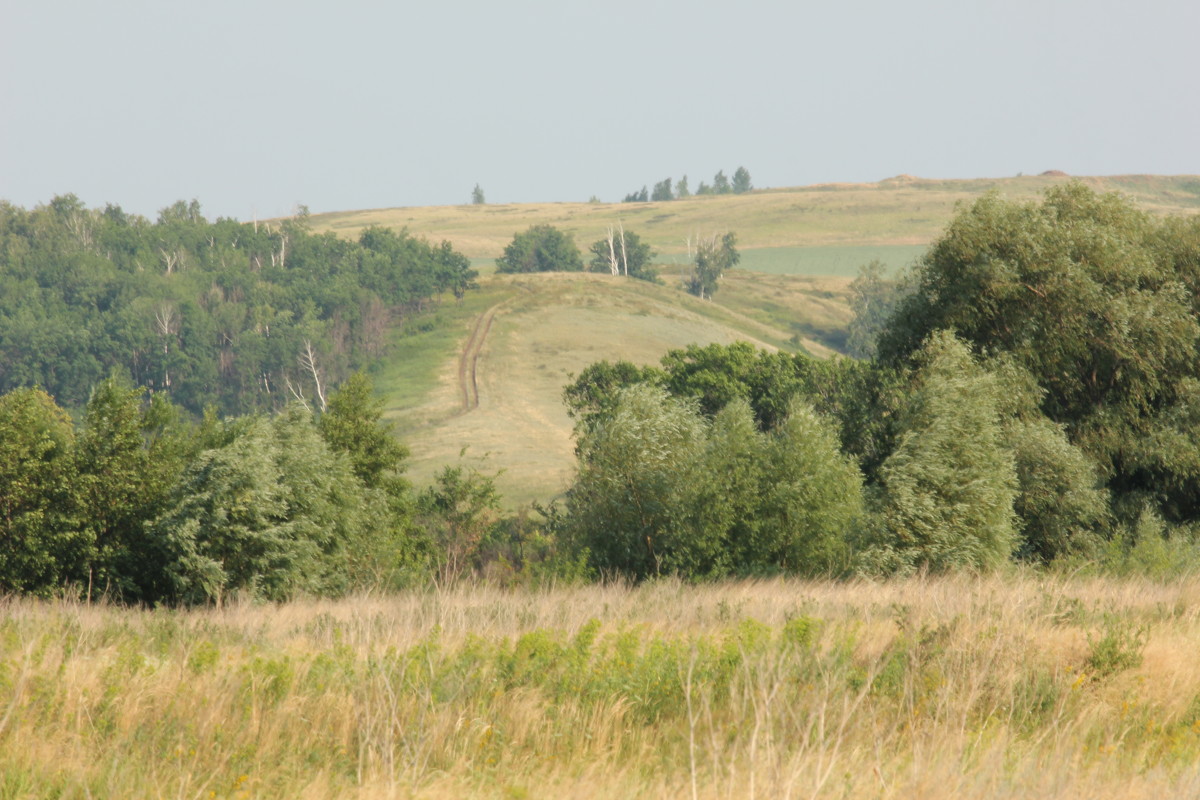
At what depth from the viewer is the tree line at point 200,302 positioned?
509 ft

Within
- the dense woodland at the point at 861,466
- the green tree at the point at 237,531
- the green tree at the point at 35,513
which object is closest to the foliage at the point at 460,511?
the dense woodland at the point at 861,466

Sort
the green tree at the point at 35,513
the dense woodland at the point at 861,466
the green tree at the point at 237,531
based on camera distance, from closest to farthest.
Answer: the green tree at the point at 237,531
the dense woodland at the point at 861,466
the green tree at the point at 35,513

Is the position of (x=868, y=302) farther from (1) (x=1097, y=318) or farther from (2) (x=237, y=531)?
(2) (x=237, y=531)

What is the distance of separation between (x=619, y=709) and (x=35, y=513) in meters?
26.4

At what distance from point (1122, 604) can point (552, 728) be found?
742 centimetres

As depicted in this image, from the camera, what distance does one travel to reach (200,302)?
16925 centimetres

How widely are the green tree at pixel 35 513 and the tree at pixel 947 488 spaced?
71.1ft

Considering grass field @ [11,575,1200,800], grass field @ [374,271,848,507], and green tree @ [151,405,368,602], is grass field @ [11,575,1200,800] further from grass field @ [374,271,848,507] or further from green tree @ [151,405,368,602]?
grass field @ [374,271,848,507]

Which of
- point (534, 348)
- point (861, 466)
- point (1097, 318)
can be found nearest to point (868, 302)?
point (534, 348)

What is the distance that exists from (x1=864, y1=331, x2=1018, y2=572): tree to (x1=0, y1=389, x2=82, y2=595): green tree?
2167 cm

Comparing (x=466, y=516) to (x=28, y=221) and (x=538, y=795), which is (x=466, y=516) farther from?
(x=28, y=221)

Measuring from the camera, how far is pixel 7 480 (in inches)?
1179

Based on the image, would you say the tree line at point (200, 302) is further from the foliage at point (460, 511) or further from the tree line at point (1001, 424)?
the tree line at point (1001, 424)

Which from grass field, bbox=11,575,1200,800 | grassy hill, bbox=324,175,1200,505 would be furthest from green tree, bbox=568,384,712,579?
grassy hill, bbox=324,175,1200,505
